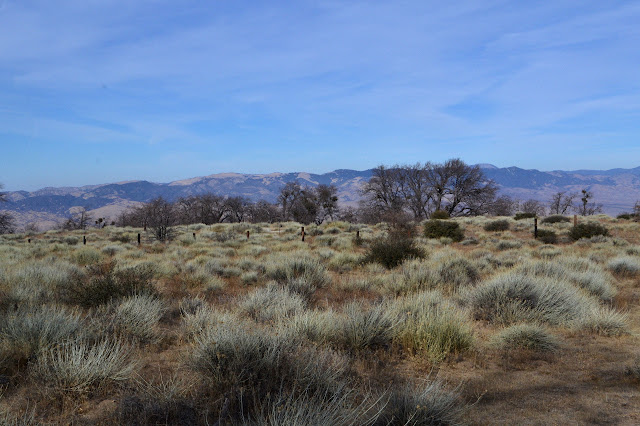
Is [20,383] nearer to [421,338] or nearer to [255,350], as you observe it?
[255,350]

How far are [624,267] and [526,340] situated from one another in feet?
28.8

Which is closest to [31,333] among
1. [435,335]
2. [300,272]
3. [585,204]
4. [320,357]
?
[320,357]

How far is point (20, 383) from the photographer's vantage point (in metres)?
3.66

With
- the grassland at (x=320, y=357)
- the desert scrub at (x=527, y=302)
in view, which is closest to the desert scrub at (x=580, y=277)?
the grassland at (x=320, y=357)

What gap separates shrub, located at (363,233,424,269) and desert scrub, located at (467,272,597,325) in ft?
17.5

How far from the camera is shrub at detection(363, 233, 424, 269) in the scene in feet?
41.4

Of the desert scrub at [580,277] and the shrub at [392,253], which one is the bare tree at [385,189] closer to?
the shrub at [392,253]

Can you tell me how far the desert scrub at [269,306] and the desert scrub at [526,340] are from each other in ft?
9.80

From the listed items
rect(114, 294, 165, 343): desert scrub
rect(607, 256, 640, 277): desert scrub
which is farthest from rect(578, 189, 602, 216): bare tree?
rect(114, 294, 165, 343): desert scrub

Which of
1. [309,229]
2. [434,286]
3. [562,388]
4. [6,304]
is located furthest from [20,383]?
[309,229]

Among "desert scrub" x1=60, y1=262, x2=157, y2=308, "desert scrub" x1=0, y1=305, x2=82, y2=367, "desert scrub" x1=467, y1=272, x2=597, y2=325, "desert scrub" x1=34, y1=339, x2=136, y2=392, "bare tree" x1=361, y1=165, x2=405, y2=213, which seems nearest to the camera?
"desert scrub" x1=34, y1=339, x2=136, y2=392

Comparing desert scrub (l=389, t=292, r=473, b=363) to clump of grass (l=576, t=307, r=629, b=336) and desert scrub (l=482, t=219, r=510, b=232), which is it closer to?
clump of grass (l=576, t=307, r=629, b=336)

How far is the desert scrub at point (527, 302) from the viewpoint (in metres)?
6.18

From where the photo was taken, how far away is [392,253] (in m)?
12.8
